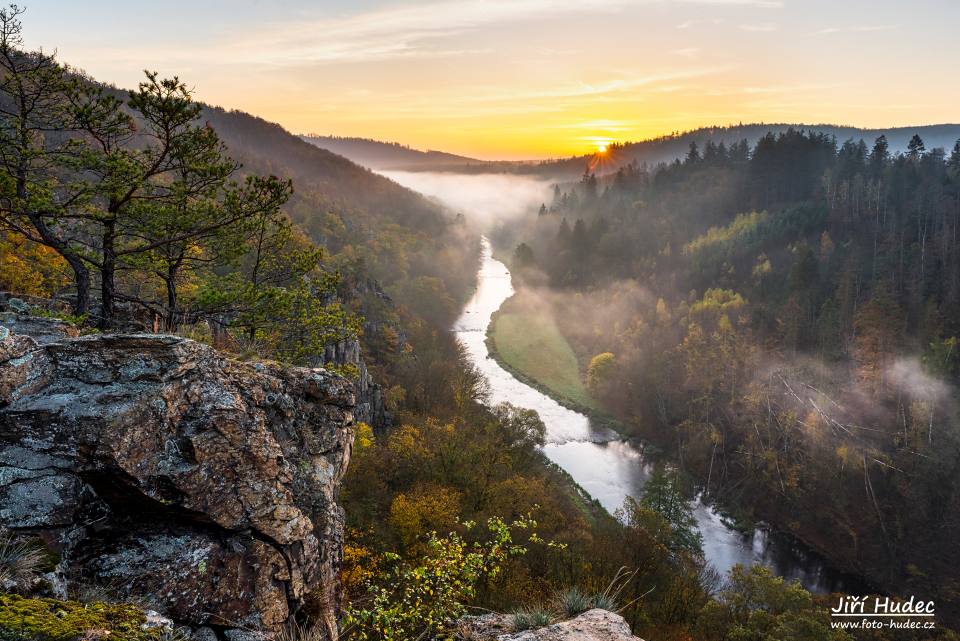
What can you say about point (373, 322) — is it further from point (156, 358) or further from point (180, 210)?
point (156, 358)

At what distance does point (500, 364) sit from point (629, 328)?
2177 centimetres

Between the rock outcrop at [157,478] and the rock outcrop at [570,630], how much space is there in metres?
2.51

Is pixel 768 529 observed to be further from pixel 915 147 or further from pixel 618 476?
pixel 915 147

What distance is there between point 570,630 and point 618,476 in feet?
154

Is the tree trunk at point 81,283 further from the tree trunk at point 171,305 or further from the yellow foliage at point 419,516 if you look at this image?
the yellow foliage at point 419,516

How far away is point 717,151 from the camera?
131375 mm

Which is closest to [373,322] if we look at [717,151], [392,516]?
[392,516]

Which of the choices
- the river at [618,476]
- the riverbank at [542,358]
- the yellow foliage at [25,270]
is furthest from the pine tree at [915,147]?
the yellow foliage at [25,270]

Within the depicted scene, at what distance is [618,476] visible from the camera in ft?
167

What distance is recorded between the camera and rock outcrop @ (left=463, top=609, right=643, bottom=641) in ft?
22.1

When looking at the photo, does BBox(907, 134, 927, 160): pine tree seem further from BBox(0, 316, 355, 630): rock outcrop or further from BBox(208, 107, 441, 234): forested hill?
BBox(0, 316, 355, 630): rock outcrop

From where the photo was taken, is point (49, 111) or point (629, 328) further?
point (629, 328)

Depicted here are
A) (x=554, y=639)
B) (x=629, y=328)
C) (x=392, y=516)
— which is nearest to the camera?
(x=554, y=639)

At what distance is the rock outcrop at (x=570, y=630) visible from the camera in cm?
674
